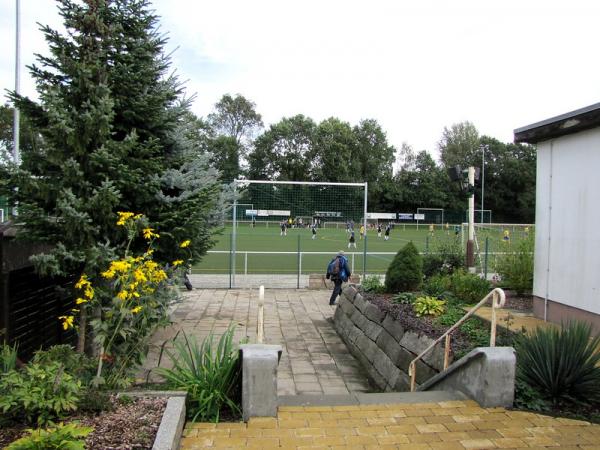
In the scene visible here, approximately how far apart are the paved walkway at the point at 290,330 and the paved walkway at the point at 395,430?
95.7 inches

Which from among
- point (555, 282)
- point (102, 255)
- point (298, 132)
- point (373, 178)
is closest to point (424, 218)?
point (373, 178)

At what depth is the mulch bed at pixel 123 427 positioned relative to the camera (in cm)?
304

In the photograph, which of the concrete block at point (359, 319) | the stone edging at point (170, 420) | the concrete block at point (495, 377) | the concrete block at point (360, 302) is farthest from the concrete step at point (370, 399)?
the concrete block at point (360, 302)

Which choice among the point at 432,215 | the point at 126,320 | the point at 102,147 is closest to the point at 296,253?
the point at 102,147

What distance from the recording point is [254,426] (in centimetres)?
367

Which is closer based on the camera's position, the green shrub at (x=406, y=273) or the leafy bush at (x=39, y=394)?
the leafy bush at (x=39, y=394)

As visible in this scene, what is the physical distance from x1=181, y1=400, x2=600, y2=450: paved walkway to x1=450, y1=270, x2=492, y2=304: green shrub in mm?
5464

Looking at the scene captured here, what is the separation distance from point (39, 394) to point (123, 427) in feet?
2.06

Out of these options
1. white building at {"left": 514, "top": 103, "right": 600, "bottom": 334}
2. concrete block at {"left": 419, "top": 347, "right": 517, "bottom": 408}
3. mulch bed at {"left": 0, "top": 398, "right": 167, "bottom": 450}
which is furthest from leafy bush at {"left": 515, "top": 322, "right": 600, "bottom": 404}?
mulch bed at {"left": 0, "top": 398, "right": 167, "bottom": 450}

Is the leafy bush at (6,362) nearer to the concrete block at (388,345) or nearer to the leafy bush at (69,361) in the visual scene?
the leafy bush at (69,361)

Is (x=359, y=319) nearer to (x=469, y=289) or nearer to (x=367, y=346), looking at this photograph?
(x=367, y=346)

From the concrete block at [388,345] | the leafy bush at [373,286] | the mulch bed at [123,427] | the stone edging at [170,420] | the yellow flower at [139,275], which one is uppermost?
the yellow flower at [139,275]

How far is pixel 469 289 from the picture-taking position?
9.59 metres

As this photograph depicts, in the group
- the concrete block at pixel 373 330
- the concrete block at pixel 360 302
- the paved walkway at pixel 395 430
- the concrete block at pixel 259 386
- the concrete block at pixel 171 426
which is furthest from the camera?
the concrete block at pixel 360 302
